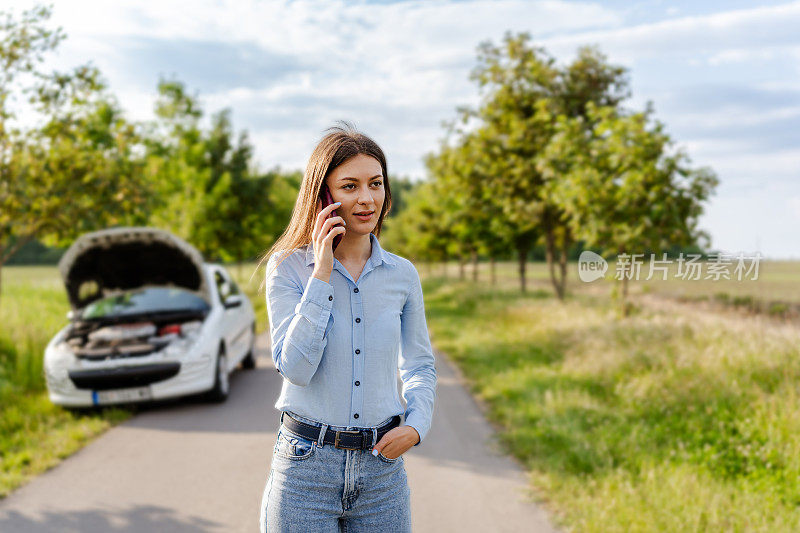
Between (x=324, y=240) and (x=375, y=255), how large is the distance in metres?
0.31

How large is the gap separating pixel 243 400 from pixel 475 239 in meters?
20.5

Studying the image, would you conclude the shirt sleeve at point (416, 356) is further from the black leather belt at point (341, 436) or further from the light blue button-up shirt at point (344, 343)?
the black leather belt at point (341, 436)

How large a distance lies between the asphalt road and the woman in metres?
2.53

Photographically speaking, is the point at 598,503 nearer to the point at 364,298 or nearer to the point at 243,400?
the point at 364,298

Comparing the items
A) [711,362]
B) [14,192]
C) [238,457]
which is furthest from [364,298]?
[14,192]

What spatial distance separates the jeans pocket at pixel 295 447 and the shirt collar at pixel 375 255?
58 cm

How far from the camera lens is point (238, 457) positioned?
5.95 metres

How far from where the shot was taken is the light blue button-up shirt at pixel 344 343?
1983mm

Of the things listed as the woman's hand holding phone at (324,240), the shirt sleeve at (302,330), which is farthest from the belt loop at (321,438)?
the woman's hand holding phone at (324,240)

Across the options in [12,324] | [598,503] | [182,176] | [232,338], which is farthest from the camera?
[182,176]

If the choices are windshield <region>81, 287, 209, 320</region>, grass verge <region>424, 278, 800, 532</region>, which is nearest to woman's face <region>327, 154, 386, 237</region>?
grass verge <region>424, 278, 800, 532</region>

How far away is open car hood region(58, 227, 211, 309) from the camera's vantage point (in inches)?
341

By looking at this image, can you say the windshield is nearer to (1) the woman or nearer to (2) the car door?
(2) the car door

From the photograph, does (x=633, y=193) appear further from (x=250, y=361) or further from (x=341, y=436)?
(x=341, y=436)
